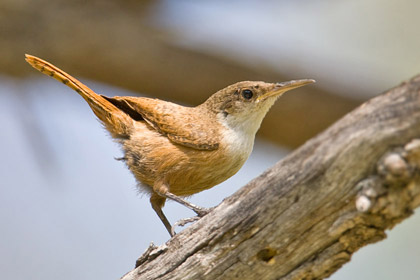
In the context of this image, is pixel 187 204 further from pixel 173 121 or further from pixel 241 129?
pixel 241 129

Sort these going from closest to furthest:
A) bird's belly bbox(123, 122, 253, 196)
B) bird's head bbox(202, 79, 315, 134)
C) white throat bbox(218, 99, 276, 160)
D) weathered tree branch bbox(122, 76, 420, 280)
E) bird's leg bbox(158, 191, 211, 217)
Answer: weathered tree branch bbox(122, 76, 420, 280) → bird's leg bbox(158, 191, 211, 217) → bird's belly bbox(123, 122, 253, 196) → white throat bbox(218, 99, 276, 160) → bird's head bbox(202, 79, 315, 134)

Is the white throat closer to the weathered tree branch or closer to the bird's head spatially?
the bird's head

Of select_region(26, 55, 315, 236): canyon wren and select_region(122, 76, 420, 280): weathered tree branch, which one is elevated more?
select_region(26, 55, 315, 236): canyon wren

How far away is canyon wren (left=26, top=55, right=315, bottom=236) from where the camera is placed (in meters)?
3.46

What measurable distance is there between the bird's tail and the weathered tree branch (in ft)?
3.90

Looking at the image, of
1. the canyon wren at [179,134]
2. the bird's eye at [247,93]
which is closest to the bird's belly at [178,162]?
the canyon wren at [179,134]

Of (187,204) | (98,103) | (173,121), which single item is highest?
(98,103)

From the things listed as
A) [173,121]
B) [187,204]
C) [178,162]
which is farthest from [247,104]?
[187,204]

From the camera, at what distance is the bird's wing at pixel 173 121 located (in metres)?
3.49

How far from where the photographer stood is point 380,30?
6699 mm

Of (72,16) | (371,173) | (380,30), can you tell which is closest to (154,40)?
(72,16)

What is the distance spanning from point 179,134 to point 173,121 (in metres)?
0.12

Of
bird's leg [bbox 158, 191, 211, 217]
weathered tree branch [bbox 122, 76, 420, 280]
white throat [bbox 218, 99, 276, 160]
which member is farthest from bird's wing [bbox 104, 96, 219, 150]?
weathered tree branch [bbox 122, 76, 420, 280]

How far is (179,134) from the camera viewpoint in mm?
3527
